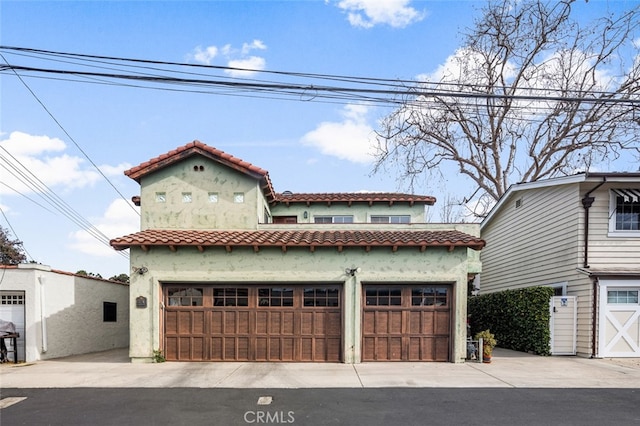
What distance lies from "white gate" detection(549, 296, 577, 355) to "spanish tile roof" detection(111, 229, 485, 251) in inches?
151

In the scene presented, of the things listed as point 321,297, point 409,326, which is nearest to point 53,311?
point 321,297

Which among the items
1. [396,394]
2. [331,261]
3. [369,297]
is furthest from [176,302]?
[396,394]

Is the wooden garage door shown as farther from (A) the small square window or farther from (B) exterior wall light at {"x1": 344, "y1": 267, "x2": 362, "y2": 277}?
(A) the small square window

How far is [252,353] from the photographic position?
10625 mm

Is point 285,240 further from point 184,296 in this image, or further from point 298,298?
point 184,296

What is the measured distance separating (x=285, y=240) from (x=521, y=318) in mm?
8109

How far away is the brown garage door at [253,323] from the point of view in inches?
419

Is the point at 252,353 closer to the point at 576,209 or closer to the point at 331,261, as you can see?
the point at 331,261

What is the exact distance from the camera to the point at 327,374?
357 inches

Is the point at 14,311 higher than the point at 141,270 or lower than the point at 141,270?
lower

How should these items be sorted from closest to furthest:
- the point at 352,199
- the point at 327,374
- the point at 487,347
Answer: the point at 327,374
the point at 487,347
the point at 352,199

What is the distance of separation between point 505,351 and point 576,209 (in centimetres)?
511

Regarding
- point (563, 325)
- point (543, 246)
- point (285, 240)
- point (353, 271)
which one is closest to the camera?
point (353, 271)

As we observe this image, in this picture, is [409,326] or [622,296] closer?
[409,326]
